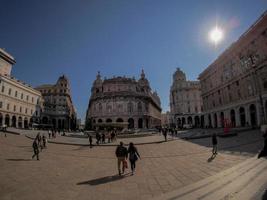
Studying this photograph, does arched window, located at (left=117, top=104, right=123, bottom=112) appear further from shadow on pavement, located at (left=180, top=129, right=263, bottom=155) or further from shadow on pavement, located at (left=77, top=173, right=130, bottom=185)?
shadow on pavement, located at (left=77, top=173, right=130, bottom=185)

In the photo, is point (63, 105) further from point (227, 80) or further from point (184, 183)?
point (184, 183)

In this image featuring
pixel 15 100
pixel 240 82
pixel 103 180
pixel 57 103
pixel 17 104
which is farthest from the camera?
pixel 57 103

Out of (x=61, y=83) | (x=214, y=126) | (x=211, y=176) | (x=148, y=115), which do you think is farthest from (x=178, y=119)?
(x=211, y=176)

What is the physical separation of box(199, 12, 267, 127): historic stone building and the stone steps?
19767mm

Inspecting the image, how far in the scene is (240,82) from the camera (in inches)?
1262

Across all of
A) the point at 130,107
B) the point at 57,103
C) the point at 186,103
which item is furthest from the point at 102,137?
the point at 57,103

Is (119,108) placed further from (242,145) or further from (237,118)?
(242,145)

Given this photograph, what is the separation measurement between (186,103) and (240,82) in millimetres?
37997

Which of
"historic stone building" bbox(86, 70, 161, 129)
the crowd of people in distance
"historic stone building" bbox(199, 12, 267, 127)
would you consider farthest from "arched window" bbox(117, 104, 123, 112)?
the crowd of people in distance

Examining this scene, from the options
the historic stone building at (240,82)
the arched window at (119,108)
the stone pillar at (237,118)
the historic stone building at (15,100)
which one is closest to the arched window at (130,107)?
the arched window at (119,108)

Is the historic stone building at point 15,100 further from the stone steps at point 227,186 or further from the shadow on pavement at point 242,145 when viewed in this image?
the stone steps at point 227,186

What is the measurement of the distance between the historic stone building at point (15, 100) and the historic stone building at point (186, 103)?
55.8 metres

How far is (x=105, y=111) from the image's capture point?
207 ft

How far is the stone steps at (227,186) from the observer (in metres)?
4.68
